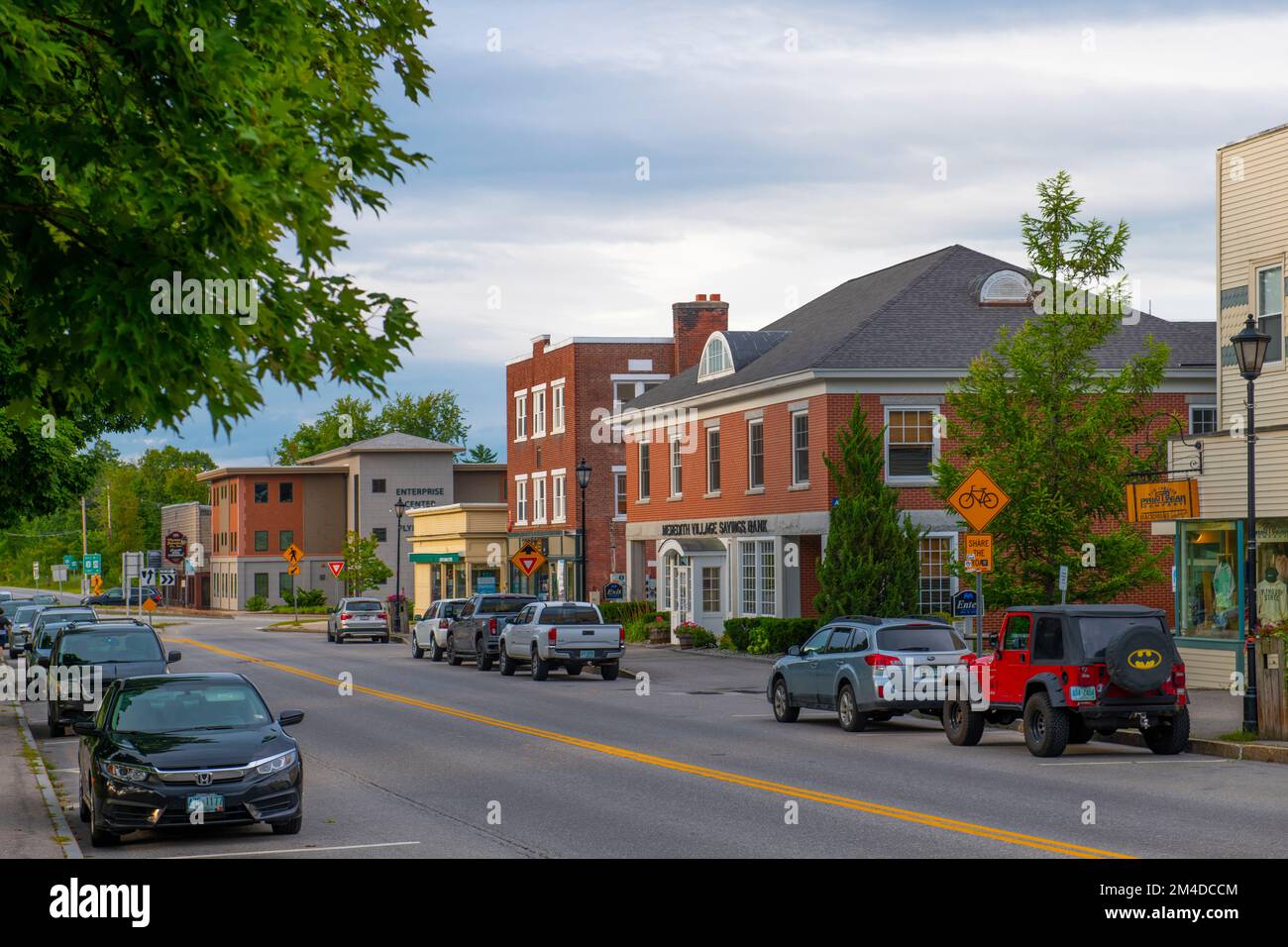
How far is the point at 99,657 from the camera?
2608 centimetres

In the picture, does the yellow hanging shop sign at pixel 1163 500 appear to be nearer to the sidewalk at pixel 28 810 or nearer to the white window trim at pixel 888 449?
the white window trim at pixel 888 449

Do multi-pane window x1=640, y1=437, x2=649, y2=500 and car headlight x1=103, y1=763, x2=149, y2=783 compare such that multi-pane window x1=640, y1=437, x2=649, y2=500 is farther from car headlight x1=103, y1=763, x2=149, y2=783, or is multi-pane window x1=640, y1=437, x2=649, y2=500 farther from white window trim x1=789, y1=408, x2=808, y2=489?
car headlight x1=103, y1=763, x2=149, y2=783

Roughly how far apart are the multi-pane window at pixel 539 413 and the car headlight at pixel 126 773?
57718 mm

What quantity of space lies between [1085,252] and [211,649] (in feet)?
121

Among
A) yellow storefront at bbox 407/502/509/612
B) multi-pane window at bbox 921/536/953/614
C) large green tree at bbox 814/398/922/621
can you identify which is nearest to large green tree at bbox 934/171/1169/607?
large green tree at bbox 814/398/922/621

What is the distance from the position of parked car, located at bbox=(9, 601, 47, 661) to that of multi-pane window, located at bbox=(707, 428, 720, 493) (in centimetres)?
2040

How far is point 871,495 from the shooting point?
3916cm

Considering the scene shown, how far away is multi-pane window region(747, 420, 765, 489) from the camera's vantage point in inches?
1854

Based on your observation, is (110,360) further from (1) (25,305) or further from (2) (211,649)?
(2) (211,649)

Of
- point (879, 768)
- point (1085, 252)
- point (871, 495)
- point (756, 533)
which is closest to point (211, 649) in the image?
point (756, 533)

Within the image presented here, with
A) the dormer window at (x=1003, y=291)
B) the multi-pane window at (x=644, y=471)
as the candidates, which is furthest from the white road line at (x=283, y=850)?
the multi-pane window at (x=644, y=471)

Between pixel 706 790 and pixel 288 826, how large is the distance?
4831 millimetres

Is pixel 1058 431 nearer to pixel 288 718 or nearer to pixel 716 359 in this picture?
pixel 288 718

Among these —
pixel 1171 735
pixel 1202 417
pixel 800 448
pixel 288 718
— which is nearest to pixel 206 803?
pixel 288 718
